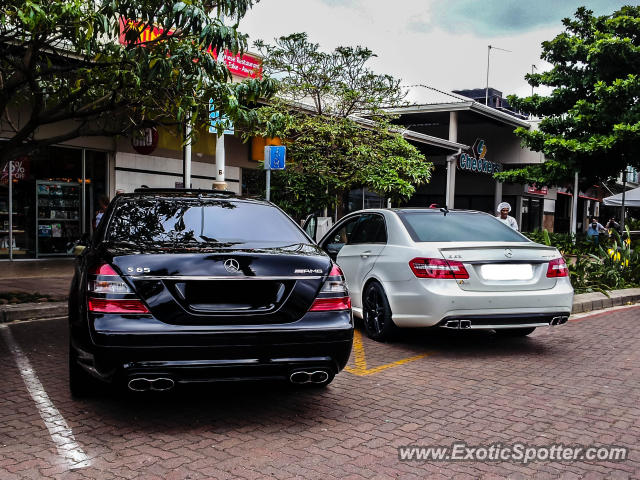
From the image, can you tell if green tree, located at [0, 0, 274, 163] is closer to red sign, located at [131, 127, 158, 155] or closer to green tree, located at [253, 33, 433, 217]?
green tree, located at [253, 33, 433, 217]

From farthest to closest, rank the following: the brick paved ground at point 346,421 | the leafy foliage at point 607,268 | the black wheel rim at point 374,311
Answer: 1. the leafy foliage at point 607,268
2. the black wheel rim at point 374,311
3. the brick paved ground at point 346,421

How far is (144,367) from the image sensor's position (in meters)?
3.48

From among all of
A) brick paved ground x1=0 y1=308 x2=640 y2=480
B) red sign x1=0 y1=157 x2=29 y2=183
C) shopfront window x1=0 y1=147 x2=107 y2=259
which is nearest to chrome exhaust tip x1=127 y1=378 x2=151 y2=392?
brick paved ground x1=0 y1=308 x2=640 y2=480

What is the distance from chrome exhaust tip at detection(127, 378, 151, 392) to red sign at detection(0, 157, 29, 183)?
41.9 ft

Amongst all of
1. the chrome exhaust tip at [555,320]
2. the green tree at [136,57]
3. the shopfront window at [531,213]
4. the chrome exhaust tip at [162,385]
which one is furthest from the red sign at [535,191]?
the chrome exhaust tip at [162,385]

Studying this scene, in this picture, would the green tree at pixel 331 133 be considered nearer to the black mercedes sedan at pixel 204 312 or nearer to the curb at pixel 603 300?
the curb at pixel 603 300

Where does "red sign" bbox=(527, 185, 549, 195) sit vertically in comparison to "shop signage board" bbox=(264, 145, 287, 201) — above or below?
above

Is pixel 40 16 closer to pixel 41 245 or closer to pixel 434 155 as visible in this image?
pixel 41 245

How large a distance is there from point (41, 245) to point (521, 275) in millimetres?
12771

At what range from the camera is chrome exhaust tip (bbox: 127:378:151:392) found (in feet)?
11.5

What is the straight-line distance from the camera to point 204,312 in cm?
362

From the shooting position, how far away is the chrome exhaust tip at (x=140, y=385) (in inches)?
138

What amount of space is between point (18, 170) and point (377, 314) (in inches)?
451

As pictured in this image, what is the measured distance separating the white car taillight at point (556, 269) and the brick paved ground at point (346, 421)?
834 millimetres
